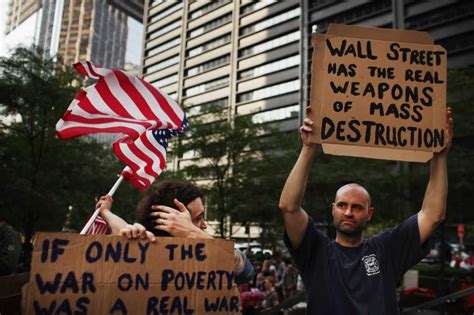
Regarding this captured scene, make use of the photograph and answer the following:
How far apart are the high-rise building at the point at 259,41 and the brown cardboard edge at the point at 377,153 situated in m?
36.1

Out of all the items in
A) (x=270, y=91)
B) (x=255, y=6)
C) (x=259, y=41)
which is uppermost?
(x=255, y=6)

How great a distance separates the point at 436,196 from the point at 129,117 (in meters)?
2.53

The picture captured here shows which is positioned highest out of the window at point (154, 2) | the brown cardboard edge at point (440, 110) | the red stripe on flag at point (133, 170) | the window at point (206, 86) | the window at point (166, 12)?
the window at point (154, 2)

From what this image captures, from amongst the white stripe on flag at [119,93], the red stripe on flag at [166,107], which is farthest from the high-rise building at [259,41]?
the white stripe on flag at [119,93]

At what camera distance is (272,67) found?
57.0m

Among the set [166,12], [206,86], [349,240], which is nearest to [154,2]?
[166,12]

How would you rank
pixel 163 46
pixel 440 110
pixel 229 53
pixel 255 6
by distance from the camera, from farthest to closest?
pixel 163 46
pixel 229 53
pixel 255 6
pixel 440 110

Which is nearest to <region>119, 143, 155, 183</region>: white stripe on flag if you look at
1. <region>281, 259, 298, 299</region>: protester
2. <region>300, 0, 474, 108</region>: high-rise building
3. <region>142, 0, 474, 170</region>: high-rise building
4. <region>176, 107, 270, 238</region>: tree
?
<region>281, 259, 298, 299</region>: protester

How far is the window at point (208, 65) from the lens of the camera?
212 feet

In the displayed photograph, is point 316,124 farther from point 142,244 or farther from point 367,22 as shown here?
point 367,22

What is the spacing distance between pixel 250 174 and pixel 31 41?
417 inches

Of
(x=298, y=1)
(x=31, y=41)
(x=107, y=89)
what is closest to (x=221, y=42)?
(x=298, y=1)

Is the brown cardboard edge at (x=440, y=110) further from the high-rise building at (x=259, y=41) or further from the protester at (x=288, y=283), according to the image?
the high-rise building at (x=259, y=41)

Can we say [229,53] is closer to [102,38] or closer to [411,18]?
[102,38]
